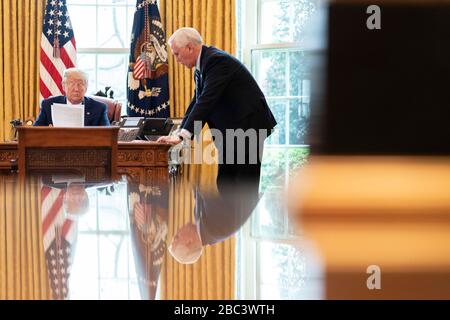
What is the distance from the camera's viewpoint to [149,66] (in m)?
8.66

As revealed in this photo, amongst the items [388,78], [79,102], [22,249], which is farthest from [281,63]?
[22,249]

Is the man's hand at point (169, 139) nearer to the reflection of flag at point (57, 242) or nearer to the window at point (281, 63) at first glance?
the reflection of flag at point (57, 242)

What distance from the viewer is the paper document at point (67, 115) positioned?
4.36 m

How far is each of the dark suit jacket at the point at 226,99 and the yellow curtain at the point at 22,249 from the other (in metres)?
1.26

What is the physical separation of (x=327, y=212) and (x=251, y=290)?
1.86 meters

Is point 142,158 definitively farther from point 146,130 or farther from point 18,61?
point 18,61

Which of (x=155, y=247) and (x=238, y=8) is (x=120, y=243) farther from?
(x=238, y=8)

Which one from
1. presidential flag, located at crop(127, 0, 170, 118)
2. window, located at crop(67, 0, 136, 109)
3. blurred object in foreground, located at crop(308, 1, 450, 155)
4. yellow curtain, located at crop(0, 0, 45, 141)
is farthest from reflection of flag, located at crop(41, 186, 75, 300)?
blurred object in foreground, located at crop(308, 1, 450, 155)

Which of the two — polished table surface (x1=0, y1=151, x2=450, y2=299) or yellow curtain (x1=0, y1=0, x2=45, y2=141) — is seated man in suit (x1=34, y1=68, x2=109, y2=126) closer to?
polished table surface (x1=0, y1=151, x2=450, y2=299)

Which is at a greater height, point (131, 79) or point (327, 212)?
point (131, 79)

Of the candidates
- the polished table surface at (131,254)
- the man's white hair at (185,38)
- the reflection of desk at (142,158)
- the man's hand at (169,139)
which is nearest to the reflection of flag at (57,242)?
the polished table surface at (131,254)

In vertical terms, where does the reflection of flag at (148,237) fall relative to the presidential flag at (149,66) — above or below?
below
